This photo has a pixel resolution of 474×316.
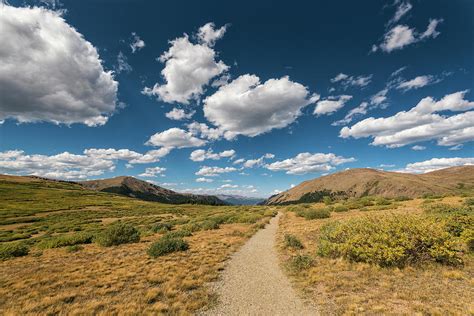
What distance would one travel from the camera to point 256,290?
31.7 feet

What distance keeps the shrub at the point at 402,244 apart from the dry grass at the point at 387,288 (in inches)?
20.5

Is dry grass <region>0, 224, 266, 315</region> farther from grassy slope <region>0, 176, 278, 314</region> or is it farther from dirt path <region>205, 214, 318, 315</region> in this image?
dirt path <region>205, 214, 318, 315</region>

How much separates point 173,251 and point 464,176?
233 meters

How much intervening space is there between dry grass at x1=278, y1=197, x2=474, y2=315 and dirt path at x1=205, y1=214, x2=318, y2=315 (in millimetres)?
739

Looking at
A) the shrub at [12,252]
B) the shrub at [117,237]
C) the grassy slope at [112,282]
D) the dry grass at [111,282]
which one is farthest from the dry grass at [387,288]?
the shrub at [12,252]

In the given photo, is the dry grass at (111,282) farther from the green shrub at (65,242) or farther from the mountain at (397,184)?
the mountain at (397,184)

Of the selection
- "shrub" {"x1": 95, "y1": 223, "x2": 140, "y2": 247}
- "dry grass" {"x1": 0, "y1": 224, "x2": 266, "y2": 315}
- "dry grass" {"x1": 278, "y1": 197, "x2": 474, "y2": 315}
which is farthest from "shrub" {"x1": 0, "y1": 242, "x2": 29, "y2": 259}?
"dry grass" {"x1": 278, "y1": 197, "x2": 474, "y2": 315}

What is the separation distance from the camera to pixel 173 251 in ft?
55.4

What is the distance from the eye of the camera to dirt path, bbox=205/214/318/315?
7.93 meters

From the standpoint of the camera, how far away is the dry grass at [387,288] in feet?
23.8

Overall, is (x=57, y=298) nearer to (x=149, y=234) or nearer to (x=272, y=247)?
(x=272, y=247)

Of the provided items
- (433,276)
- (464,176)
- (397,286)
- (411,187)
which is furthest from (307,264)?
(464,176)

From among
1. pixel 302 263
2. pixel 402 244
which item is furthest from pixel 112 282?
pixel 402 244

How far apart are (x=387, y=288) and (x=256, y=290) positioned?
17.0 ft
